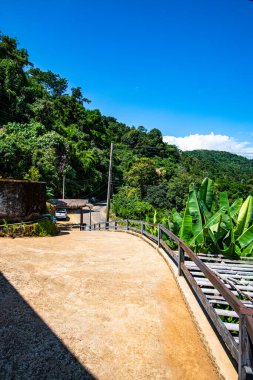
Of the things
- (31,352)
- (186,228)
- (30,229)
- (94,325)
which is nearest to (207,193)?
(186,228)

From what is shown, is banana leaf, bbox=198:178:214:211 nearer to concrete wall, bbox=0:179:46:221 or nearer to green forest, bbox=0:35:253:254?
green forest, bbox=0:35:253:254

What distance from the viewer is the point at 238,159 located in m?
165

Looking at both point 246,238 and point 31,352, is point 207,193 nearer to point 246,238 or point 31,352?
point 246,238

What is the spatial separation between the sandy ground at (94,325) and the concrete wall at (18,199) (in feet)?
15.0

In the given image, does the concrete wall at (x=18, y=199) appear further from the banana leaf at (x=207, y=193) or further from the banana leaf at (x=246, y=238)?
the banana leaf at (x=246, y=238)

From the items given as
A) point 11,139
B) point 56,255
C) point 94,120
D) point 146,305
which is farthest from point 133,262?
point 94,120

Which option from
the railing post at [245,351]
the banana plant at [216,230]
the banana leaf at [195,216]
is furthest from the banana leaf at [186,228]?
the railing post at [245,351]

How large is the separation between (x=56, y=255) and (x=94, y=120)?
67210mm

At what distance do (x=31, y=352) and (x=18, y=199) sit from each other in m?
8.29

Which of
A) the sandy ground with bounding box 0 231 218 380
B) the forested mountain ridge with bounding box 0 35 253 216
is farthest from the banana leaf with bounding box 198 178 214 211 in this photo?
the forested mountain ridge with bounding box 0 35 253 216

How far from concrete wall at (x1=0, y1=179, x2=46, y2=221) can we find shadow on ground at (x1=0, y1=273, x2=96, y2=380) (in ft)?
22.6

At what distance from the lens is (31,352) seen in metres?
2.88

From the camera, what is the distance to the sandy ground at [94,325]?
270cm

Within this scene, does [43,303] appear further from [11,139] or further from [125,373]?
[11,139]
